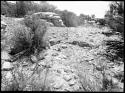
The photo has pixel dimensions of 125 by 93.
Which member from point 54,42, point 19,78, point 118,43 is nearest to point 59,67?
point 19,78

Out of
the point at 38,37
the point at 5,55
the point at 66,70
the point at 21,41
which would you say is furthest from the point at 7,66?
the point at 66,70

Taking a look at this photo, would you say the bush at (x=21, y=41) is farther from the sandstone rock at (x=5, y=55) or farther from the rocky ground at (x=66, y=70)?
the rocky ground at (x=66, y=70)

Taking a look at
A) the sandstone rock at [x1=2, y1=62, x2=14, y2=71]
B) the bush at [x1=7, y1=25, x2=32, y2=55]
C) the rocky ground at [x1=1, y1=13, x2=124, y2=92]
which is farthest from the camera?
the bush at [x1=7, y1=25, x2=32, y2=55]

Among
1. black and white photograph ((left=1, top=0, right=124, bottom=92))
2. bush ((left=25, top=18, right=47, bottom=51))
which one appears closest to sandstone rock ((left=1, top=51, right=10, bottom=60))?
black and white photograph ((left=1, top=0, right=124, bottom=92))

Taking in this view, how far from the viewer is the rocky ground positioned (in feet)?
7.75

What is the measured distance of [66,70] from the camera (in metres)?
2.87

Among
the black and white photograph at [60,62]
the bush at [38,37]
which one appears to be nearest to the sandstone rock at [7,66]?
the black and white photograph at [60,62]

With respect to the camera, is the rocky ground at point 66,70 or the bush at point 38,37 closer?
the rocky ground at point 66,70

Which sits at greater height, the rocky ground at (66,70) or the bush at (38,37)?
the bush at (38,37)

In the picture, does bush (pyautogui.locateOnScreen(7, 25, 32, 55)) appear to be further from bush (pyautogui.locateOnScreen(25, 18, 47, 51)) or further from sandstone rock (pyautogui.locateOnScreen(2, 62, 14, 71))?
sandstone rock (pyautogui.locateOnScreen(2, 62, 14, 71))

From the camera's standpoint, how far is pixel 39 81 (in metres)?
2.46

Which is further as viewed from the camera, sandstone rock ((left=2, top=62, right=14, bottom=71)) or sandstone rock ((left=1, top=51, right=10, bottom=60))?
sandstone rock ((left=1, top=51, right=10, bottom=60))

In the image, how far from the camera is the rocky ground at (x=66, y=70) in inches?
93.0

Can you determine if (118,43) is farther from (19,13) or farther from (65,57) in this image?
(19,13)
